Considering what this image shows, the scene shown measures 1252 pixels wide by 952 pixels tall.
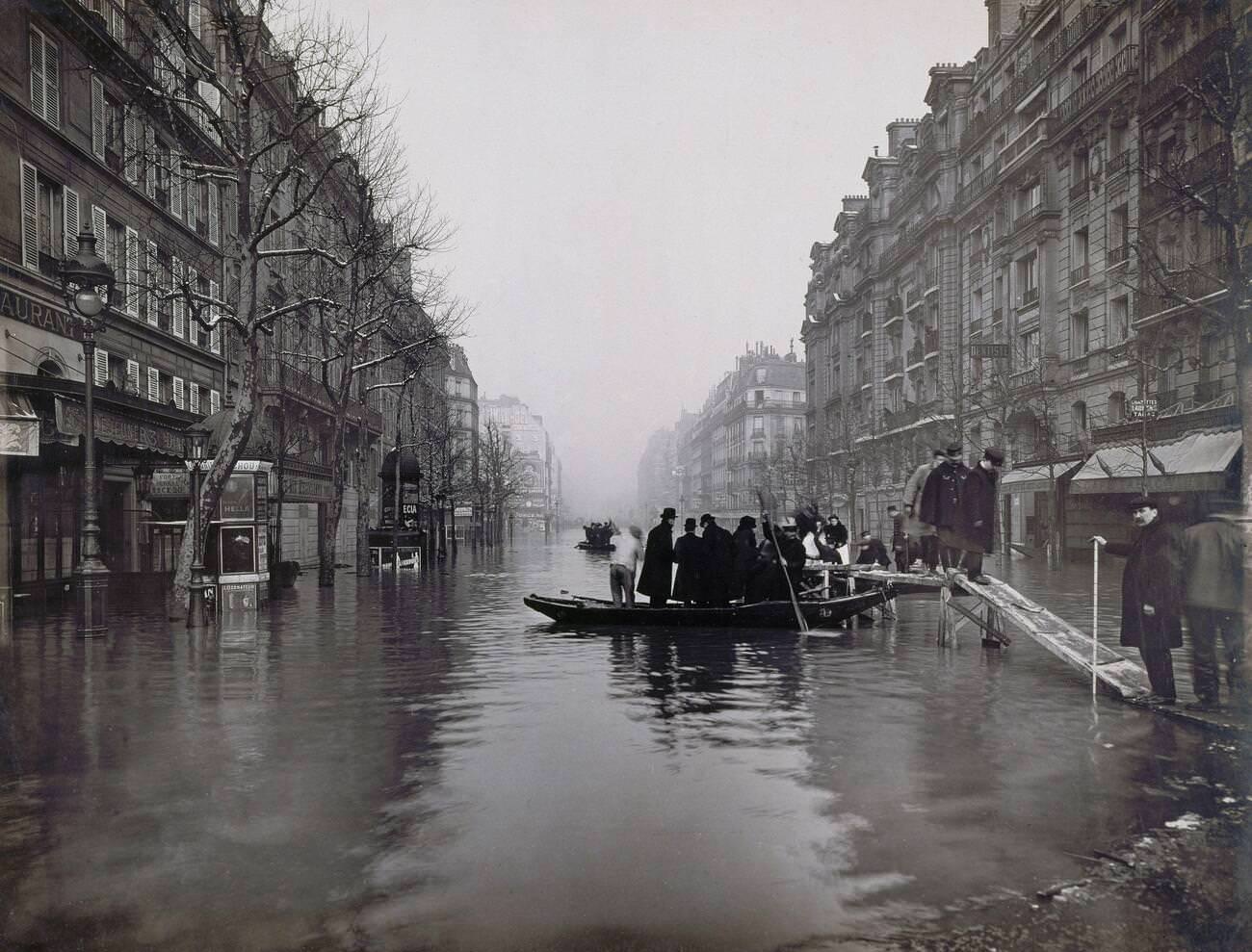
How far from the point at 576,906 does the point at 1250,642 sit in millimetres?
8104

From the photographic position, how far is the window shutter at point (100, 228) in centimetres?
2514

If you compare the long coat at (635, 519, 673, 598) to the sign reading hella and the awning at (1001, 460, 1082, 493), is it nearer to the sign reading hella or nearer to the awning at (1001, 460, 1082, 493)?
the sign reading hella

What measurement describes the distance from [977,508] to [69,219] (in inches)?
834

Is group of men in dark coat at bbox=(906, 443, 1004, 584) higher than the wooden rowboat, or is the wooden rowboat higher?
group of men in dark coat at bbox=(906, 443, 1004, 584)

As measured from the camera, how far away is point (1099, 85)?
35188 mm

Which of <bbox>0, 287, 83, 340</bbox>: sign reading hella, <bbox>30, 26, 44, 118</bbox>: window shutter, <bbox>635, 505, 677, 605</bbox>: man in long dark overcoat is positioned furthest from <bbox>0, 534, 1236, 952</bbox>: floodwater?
<bbox>30, 26, 44, 118</bbox>: window shutter

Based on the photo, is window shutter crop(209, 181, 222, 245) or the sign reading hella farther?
window shutter crop(209, 181, 222, 245)

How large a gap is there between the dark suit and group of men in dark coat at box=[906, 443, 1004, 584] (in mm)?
4278

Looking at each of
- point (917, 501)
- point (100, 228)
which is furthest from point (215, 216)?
point (917, 501)

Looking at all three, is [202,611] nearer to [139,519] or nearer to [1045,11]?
[139,519]

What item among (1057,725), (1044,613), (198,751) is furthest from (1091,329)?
(198,751)

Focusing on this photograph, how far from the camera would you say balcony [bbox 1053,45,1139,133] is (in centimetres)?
3322

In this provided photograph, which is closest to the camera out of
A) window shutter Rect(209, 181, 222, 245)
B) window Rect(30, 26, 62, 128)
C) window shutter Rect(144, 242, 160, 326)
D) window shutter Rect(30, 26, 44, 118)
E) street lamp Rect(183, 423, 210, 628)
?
street lamp Rect(183, 423, 210, 628)

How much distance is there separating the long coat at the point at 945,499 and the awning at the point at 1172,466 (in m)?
11.3
